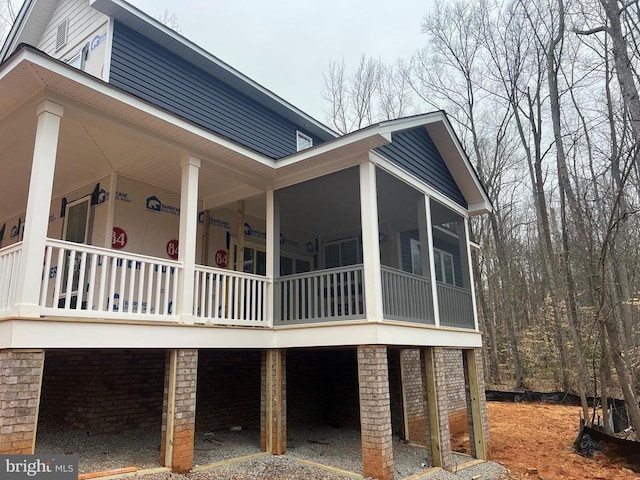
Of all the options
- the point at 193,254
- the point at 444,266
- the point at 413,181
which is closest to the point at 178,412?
the point at 193,254

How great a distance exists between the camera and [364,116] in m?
26.4

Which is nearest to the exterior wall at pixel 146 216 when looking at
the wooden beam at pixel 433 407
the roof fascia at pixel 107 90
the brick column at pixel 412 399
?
the roof fascia at pixel 107 90

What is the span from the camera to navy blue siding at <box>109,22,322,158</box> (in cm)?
792

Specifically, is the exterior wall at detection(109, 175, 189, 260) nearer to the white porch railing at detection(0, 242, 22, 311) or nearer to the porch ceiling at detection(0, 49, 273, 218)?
the porch ceiling at detection(0, 49, 273, 218)

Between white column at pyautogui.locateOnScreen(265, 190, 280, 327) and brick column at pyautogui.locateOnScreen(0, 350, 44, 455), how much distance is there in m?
3.85

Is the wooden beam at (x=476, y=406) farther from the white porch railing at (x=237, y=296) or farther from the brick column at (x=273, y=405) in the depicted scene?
the white porch railing at (x=237, y=296)

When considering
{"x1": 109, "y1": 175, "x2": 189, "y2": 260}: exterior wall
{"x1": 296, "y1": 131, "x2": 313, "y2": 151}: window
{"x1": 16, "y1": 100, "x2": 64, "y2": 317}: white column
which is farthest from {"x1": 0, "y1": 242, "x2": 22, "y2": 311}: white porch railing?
{"x1": 296, "y1": 131, "x2": 313, "y2": 151}: window

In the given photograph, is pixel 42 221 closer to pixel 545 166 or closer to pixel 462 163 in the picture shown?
pixel 462 163

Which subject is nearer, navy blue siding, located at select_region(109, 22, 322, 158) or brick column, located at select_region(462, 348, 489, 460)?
navy blue siding, located at select_region(109, 22, 322, 158)

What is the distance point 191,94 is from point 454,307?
23.0 ft

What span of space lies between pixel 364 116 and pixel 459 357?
1697cm

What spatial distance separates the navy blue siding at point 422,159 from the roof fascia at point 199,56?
341cm

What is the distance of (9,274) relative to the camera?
5254mm

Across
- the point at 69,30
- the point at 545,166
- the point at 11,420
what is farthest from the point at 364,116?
the point at 11,420
